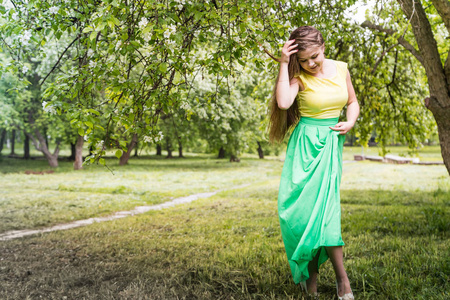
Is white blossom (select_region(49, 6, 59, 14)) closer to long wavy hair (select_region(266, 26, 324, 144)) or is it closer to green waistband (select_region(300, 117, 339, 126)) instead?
long wavy hair (select_region(266, 26, 324, 144))

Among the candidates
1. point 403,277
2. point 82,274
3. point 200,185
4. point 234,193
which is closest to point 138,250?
point 82,274

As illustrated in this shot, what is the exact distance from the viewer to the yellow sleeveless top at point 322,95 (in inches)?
115

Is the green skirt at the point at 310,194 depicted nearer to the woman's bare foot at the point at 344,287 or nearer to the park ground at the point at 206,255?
the woman's bare foot at the point at 344,287

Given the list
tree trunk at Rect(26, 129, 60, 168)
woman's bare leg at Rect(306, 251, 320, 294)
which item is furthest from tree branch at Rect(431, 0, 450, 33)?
tree trunk at Rect(26, 129, 60, 168)

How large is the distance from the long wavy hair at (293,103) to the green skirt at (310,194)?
14cm

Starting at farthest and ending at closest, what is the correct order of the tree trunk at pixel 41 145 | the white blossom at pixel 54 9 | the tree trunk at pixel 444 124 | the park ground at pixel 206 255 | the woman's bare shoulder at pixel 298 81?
1. the tree trunk at pixel 41 145
2. the tree trunk at pixel 444 124
3. the park ground at pixel 206 255
4. the white blossom at pixel 54 9
5. the woman's bare shoulder at pixel 298 81

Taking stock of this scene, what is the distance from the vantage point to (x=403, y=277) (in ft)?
11.0

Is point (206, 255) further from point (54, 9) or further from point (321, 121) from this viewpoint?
point (54, 9)

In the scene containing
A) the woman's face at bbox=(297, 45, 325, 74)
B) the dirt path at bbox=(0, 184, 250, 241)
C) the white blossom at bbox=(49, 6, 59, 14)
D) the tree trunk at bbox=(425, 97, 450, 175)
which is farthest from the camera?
the dirt path at bbox=(0, 184, 250, 241)

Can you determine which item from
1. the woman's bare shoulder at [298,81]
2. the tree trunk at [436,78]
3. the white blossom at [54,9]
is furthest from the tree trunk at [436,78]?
the white blossom at [54,9]

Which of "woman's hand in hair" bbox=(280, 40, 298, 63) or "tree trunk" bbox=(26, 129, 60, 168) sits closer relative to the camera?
"woman's hand in hair" bbox=(280, 40, 298, 63)

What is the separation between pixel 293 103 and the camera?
311 cm

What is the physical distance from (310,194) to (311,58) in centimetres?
108

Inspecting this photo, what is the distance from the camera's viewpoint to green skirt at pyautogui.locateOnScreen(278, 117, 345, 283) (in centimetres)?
273
